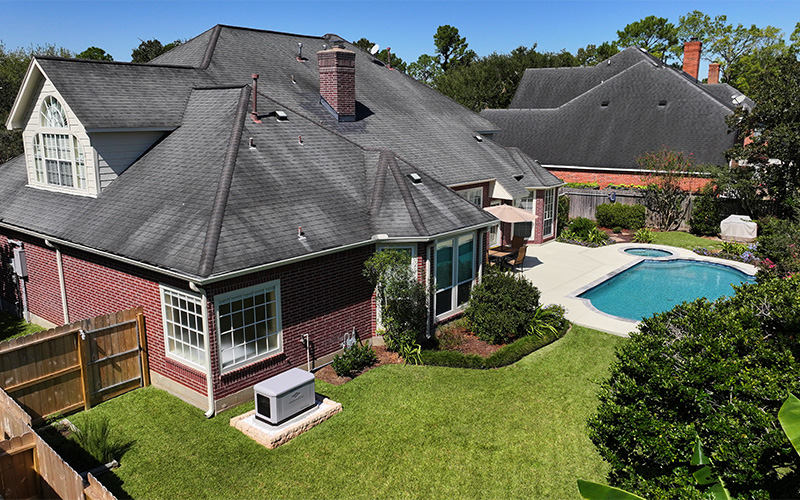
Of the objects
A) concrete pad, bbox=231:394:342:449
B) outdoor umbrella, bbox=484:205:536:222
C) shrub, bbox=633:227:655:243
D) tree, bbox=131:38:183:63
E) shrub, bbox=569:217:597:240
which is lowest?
concrete pad, bbox=231:394:342:449

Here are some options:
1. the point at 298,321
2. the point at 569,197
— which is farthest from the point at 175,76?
the point at 569,197

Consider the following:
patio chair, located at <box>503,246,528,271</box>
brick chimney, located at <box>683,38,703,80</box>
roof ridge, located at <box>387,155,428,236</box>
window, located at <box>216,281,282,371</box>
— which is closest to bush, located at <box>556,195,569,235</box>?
patio chair, located at <box>503,246,528,271</box>

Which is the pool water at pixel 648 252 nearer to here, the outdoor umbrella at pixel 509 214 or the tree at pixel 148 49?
the outdoor umbrella at pixel 509 214

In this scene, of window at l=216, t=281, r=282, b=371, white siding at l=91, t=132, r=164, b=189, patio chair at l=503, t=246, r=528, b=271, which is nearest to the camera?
window at l=216, t=281, r=282, b=371

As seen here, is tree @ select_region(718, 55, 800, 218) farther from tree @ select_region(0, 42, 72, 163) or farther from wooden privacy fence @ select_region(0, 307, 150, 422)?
tree @ select_region(0, 42, 72, 163)

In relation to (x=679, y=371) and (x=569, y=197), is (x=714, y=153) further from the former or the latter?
(x=679, y=371)

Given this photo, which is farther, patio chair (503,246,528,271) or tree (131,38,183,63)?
tree (131,38,183,63)

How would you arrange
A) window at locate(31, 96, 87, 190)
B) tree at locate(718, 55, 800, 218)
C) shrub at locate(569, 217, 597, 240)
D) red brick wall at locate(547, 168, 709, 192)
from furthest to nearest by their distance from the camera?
1. red brick wall at locate(547, 168, 709, 192)
2. shrub at locate(569, 217, 597, 240)
3. tree at locate(718, 55, 800, 218)
4. window at locate(31, 96, 87, 190)
